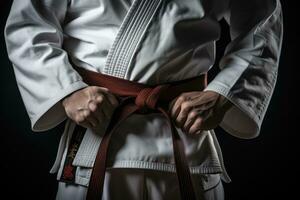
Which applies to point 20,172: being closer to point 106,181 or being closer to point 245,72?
point 106,181

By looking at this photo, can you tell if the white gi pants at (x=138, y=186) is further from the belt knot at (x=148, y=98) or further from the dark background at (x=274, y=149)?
the dark background at (x=274, y=149)

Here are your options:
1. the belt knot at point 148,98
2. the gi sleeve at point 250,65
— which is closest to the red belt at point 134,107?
the belt knot at point 148,98

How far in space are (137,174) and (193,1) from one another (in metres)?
0.36

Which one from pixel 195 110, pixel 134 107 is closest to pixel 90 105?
pixel 134 107

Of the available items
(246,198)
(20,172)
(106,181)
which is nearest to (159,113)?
(106,181)

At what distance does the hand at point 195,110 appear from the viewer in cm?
80

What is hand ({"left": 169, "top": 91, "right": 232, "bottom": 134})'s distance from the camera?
795mm

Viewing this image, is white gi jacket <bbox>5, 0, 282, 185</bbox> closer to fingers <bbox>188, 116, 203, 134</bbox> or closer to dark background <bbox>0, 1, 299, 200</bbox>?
fingers <bbox>188, 116, 203, 134</bbox>

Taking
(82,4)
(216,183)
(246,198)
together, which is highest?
(82,4)

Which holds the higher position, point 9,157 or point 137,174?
point 137,174

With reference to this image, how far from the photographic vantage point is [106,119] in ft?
2.63

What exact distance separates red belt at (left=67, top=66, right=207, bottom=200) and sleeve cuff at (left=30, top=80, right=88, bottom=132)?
0.19 feet

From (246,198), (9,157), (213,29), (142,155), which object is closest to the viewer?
(142,155)

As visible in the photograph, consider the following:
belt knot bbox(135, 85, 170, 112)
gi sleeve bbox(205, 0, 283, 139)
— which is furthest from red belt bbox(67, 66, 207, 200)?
gi sleeve bbox(205, 0, 283, 139)
